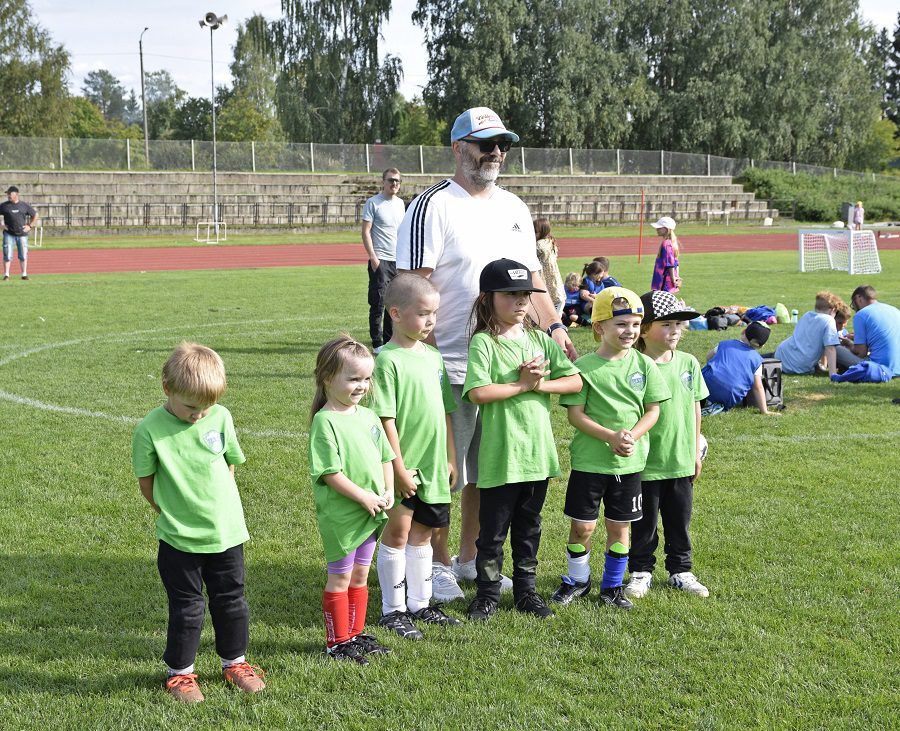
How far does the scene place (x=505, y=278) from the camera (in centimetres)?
463

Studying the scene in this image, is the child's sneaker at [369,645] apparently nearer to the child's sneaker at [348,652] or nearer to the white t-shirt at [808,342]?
the child's sneaker at [348,652]

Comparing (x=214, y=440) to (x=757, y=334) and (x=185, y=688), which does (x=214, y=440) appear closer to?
(x=185, y=688)

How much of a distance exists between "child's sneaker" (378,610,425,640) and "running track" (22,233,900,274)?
2151 cm

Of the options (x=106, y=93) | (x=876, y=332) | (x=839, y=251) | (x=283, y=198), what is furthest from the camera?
(x=106, y=93)

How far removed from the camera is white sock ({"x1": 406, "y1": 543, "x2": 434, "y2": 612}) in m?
4.72

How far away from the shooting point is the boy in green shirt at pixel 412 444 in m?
4.46

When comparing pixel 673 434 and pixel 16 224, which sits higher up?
pixel 16 224

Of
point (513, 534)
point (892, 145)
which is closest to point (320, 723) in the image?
point (513, 534)

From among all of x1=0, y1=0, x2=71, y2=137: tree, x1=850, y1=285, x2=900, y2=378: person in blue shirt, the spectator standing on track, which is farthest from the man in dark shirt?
x1=0, y1=0, x2=71, y2=137: tree

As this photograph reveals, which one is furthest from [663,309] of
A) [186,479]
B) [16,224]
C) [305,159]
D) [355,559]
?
[305,159]

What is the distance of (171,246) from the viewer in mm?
33375

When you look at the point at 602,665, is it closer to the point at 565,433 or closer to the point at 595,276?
the point at 565,433

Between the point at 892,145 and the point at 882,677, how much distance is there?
86.3m

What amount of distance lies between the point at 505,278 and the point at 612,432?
908mm
